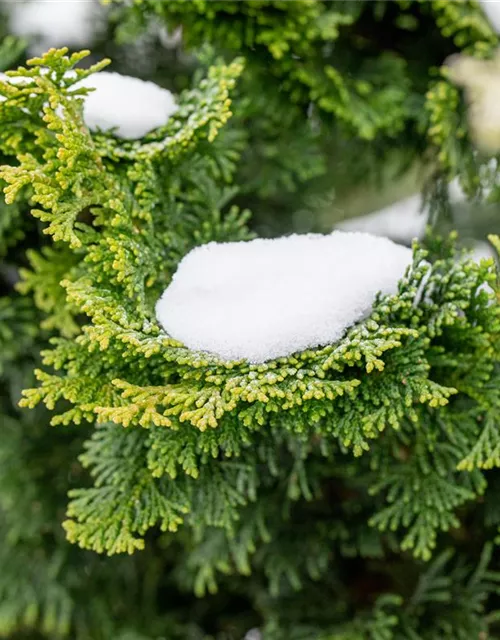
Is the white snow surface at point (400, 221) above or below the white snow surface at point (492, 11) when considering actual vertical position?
below

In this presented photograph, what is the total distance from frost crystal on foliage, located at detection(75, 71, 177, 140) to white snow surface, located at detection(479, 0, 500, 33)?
0.88m

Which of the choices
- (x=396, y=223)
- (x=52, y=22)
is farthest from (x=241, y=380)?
(x=52, y=22)

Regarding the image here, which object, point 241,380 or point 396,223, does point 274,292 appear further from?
point 396,223

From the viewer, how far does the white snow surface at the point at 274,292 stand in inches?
46.6

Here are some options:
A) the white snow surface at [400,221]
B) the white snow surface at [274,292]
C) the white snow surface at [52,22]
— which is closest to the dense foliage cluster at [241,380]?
the white snow surface at [274,292]

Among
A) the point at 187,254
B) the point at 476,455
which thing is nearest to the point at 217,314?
the point at 187,254

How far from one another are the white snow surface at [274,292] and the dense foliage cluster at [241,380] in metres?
0.04

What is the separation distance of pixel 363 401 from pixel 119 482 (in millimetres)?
543

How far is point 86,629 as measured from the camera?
216cm

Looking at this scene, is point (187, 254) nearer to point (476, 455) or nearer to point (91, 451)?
point (91, 451)

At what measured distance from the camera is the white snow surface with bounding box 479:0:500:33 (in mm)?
1674

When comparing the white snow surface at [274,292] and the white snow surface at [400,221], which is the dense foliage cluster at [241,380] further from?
the white snow surface at [400,221]

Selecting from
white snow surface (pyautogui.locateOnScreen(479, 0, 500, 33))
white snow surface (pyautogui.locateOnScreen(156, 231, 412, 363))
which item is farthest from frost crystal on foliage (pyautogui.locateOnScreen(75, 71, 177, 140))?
white snow surface (pyautogui.locateOnScreen(479, 0, 500, 33))

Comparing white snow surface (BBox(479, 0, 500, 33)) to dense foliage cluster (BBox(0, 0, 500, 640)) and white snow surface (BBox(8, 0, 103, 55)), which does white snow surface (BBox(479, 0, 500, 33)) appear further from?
white snow surface (BBox(8, 0, 103, 55))
